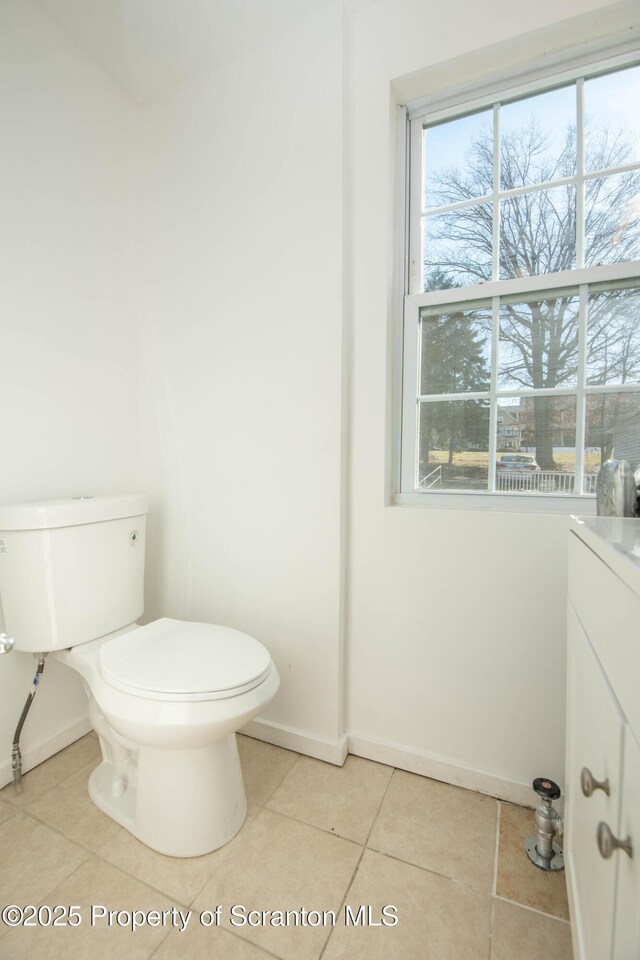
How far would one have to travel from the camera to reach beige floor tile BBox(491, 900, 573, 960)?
33.1 inches

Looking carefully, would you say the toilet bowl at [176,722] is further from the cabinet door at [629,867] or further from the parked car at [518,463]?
the parked car at [518,463]

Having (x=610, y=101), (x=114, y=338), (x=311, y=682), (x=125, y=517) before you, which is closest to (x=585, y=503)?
(x=311, y=682)

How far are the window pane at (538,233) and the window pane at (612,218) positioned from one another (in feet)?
0.13

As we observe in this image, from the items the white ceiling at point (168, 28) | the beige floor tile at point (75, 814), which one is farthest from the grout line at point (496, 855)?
→ the white ceiling at point (168, 28)

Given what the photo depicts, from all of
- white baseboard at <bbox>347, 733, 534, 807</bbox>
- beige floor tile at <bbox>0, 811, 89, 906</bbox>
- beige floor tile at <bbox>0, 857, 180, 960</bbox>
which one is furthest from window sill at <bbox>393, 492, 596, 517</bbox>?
beige floor tile at <bbox>0, 811, 89, 906</bbox>

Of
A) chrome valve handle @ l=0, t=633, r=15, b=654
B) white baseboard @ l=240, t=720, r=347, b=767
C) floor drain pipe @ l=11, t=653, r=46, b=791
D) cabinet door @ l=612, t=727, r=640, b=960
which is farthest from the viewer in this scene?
white baseboard @ l=240, t=720, r=347, b=767

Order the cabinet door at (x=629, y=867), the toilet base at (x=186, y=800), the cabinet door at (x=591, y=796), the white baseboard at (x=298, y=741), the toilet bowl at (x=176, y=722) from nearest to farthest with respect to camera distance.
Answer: the cabinet door at (x=629, y=867)
the cabinet door at (x=591, y=796)
the toilet bowl at (x=176, y=722)
the toilet base at (x=186, y=800)
the white baseboard at (x=298, y=741)

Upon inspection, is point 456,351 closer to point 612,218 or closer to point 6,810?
point 612,218

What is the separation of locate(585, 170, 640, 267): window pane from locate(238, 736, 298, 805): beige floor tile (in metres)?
1.70

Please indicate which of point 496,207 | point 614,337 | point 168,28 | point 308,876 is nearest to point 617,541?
point 614,337

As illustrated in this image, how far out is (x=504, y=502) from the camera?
1250 mm

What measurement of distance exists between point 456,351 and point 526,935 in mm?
1371

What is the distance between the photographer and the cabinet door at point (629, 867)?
1.28ft

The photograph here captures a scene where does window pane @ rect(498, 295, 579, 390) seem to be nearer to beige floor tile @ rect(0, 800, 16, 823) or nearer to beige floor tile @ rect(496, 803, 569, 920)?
beige floor tile @ rect(496, 803, 569, 920)
